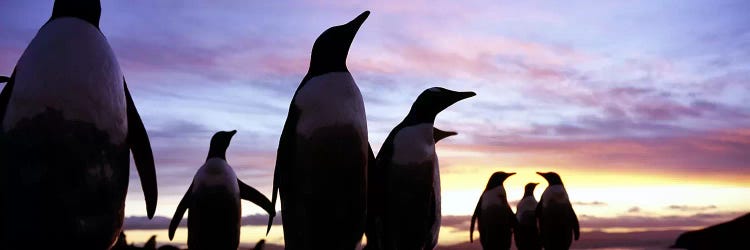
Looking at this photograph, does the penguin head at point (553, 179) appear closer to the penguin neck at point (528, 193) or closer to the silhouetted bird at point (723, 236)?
the penguin neck at point (528, 193)

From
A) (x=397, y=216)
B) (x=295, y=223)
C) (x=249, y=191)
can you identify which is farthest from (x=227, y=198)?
(x=295, y=223)

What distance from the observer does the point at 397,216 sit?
8.44 metres

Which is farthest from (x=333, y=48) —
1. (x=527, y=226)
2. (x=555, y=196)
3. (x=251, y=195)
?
(x=527, y=226)

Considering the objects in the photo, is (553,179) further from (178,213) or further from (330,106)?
(330,106)

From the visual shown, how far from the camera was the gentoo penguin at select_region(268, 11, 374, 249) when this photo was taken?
597cm

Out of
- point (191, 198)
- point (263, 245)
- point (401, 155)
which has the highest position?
point (401, 155)

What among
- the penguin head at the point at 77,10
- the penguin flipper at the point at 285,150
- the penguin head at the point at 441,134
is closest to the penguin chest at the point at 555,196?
the penguin head at the point at 441,134

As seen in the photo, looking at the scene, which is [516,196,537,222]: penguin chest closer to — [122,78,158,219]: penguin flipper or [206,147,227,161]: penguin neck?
[206,147,227,161]: penguin neck

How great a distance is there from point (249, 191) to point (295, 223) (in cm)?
→ 472

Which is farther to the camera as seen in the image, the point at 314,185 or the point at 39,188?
the point at 314,185

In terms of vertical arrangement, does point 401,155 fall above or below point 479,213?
above

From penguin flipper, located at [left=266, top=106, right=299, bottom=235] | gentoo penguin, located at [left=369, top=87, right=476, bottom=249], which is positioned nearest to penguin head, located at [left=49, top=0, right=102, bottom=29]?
penguin flipper, located at [left=266, top=106, right=299, bottom=235]

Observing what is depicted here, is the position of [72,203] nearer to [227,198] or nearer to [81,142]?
[81,142]

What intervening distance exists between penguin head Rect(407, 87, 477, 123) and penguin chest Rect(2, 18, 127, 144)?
455cm
